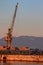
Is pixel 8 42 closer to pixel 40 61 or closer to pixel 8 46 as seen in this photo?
pixel 8 46

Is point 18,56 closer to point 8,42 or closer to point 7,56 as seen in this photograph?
point 7,56

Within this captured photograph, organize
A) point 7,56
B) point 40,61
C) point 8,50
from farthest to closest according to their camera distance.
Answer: point 8,50 → point 7,56 → point 40,61

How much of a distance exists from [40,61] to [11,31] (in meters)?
34.3

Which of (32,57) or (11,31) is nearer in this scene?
(32,57)

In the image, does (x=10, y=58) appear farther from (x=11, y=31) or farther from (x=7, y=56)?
(x=11, y=31)

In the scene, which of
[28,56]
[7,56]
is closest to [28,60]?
[28,56]

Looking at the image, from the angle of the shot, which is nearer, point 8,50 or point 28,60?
point 28,60

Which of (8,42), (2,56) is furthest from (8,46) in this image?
(2,56)

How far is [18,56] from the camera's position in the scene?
11675 cm

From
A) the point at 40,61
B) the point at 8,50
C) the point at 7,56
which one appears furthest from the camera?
the point at 8,50

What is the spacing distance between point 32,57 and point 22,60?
3.53 meters

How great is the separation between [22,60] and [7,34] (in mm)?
28985

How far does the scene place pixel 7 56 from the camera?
119812 mm

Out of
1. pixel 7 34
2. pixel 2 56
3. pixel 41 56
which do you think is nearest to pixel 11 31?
pixel 7 34
